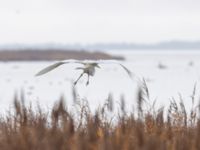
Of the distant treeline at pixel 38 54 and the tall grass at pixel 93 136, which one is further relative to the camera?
the distant treeline at pixel 38 54

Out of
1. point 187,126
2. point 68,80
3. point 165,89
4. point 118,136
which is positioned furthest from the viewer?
point 68,80

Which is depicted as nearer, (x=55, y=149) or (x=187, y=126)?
(x=55, y=149)

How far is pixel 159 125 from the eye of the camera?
444 cm

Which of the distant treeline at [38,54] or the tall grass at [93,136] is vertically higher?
the tall grass at [93,136]

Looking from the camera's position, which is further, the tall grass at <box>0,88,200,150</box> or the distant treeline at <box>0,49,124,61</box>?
the distant treeline at <box>0,49,124,61</box>

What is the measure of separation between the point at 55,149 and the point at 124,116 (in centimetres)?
116

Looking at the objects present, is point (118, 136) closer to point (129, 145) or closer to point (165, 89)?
point (129, 145)

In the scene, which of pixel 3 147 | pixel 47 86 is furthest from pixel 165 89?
pixel 3 147

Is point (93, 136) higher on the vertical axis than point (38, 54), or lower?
higher

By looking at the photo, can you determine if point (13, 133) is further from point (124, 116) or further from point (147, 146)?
point (147, 146)

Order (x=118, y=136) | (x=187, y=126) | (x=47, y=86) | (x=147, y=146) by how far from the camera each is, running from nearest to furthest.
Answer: (x=147, y=146), (x=118, y=136), (x=187, y=126), (x=47, y=86)

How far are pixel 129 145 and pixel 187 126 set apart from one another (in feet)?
4.73

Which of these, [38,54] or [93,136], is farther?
[38,54]

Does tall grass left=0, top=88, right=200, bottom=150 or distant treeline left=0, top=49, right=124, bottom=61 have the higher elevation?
tall grass left=0, top=88, right=200, bottom=150
